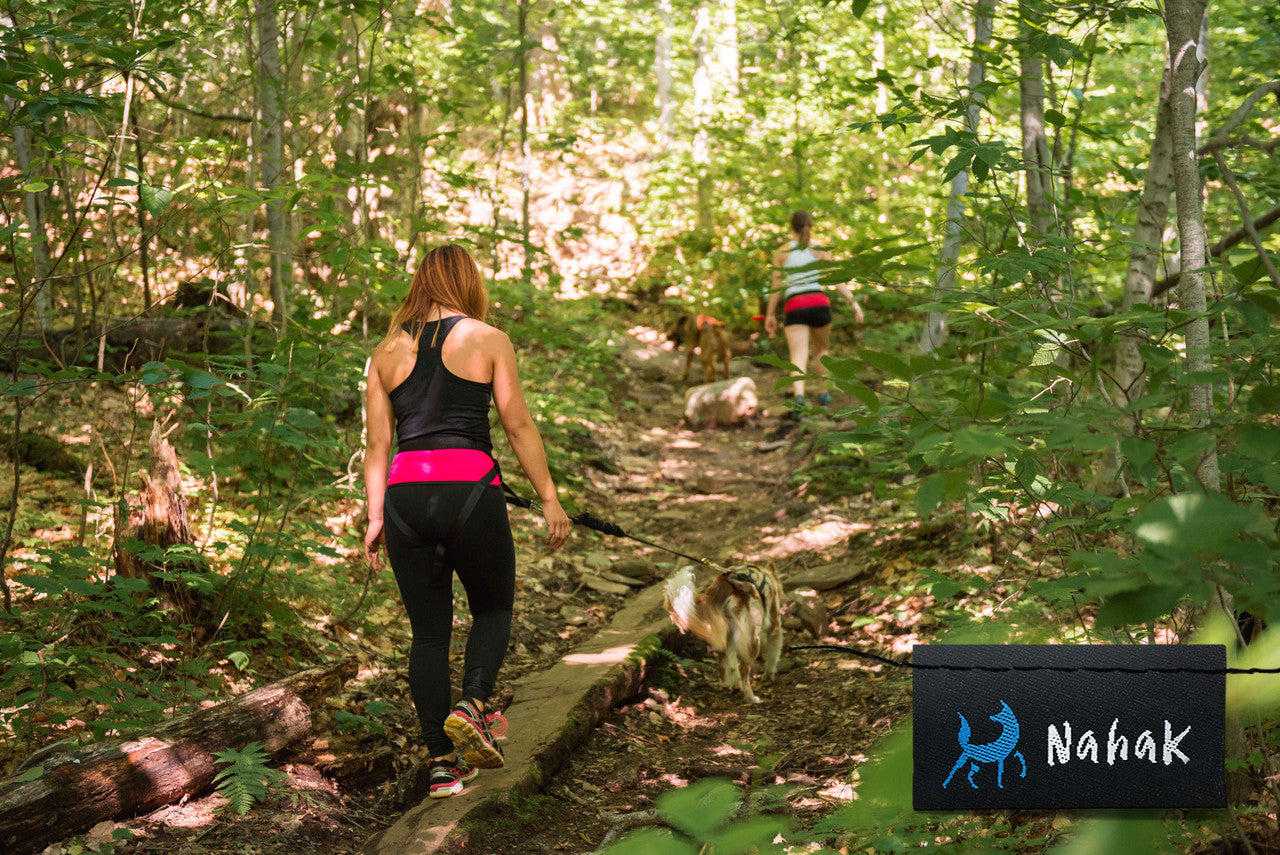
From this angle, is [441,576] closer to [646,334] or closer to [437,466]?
[437,466]

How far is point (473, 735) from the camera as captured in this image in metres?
3.30

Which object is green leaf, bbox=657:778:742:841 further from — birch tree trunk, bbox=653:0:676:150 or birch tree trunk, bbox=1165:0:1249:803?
birch tree trunk, bbox=653:0:676:150

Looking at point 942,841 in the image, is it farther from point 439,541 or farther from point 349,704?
point 349,704

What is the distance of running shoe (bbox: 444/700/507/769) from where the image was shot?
3287 millimetres

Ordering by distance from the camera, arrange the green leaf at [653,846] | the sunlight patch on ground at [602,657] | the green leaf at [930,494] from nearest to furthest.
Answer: the green leaf at [653,846] → the green leaf at [930,494] → the sunlight patch on ground at [602,657]

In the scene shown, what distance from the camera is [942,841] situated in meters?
A: 2.28

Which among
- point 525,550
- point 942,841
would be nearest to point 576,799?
point 942,841

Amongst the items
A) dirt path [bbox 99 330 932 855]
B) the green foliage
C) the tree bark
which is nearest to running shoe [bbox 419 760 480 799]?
dirt path [bbox 99 330 932 855]

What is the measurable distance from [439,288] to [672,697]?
2737 mm

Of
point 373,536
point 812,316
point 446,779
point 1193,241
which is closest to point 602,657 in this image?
point 446,779

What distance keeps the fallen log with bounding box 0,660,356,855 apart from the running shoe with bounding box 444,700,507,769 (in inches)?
28.7

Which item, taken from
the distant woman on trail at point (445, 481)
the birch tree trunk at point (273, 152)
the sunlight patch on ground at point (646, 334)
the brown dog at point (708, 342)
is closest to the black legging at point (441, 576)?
the distant woman on trail at point (445, 481)

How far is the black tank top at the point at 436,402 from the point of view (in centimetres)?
336

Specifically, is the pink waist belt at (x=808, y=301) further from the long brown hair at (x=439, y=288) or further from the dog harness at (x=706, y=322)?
the long brown hair at (x=439, y=288)
